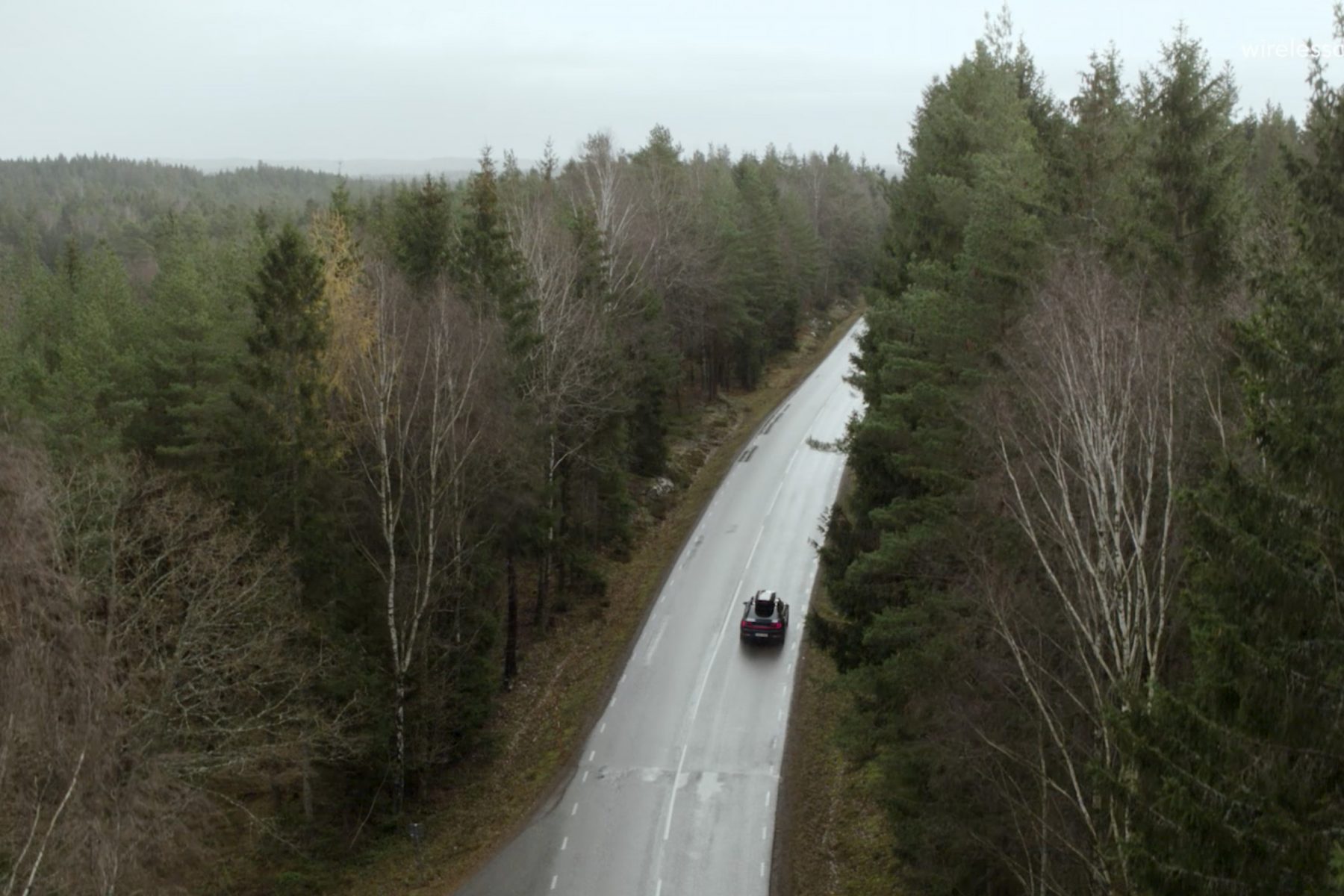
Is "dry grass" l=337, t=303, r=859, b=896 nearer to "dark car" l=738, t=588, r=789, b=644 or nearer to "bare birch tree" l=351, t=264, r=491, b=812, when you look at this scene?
"bare birch tree" l=351, t=264, r=491, b=812

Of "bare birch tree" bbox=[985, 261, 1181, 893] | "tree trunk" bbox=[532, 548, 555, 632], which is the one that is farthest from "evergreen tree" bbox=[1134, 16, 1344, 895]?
"tree trunk" bbox=[532, 548, 555, 632]

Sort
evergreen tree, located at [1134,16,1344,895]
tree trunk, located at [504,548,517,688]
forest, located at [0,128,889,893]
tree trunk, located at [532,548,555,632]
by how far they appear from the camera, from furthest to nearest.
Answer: tree trunk, located at [532,548,555,632]
tree trunk, located at [504,548,517,688]
forest, located at [0,128,889,893]
evergreen tree, located at [1134,16,1344,895]

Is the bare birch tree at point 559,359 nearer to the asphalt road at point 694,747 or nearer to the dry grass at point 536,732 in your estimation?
the dry grass at point 536,732

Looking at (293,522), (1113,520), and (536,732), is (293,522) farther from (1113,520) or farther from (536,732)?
(1113,520)

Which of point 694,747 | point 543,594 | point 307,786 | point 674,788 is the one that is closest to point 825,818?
point 674,788

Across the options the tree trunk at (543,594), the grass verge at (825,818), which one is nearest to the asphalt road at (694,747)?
the grass verge at (825,818)

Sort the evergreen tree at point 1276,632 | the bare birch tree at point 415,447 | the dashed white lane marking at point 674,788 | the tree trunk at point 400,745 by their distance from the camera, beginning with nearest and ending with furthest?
the evergreen tree at point 1276,632 → the bare birch tree at point 415,447 → the tree trunk at point 400,745 → the dashed white lane marking at point 674,788

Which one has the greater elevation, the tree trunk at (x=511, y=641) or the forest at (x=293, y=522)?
the forest at (x=293, y=522)
